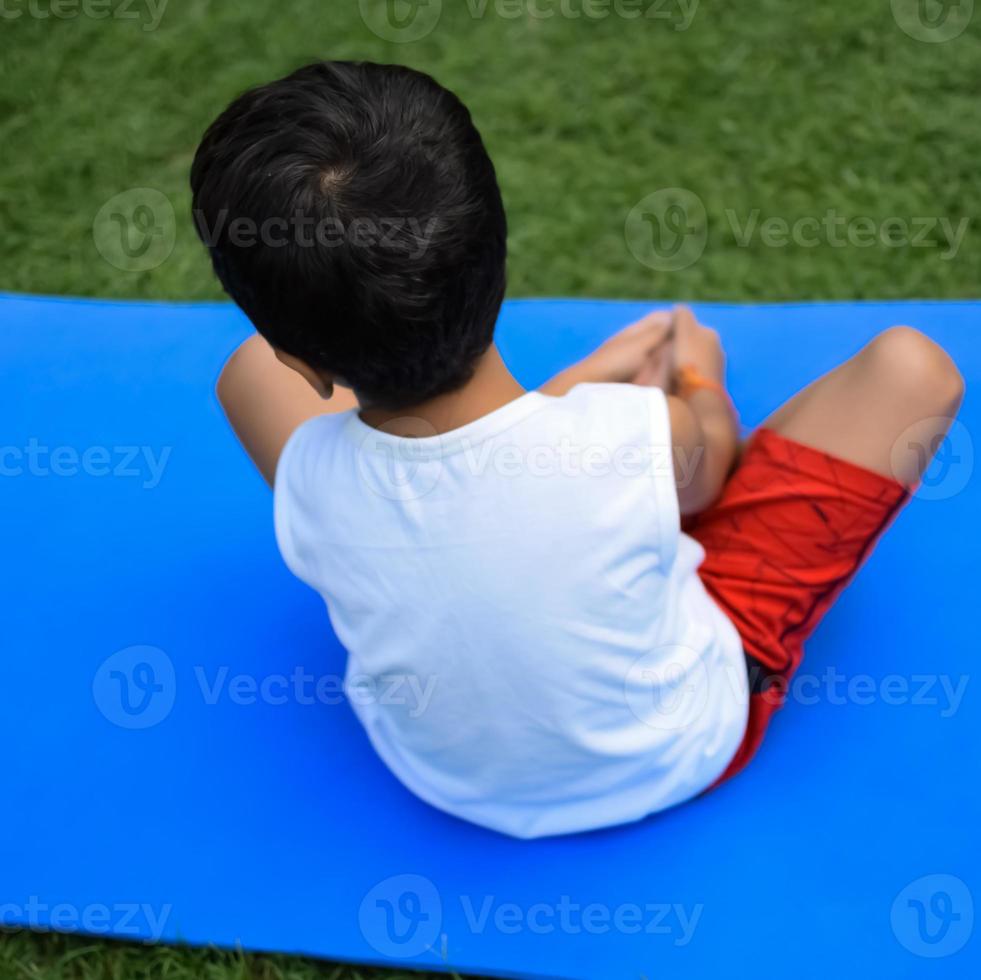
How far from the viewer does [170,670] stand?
1690 mm

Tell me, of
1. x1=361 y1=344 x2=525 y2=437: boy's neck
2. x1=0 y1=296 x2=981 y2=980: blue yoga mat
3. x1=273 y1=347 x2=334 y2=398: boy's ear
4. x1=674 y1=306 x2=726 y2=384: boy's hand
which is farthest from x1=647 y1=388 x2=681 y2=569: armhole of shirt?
x1=674 y1=306 x2=726 y2=384: boy's hand

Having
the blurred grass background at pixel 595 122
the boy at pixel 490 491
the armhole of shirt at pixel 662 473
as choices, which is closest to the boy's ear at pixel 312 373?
the boy at pixel 490 491

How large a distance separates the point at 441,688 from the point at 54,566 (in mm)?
924

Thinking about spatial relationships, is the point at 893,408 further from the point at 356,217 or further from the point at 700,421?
the point at 356,217

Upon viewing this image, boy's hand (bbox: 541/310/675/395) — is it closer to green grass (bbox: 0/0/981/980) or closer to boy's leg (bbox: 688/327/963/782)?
boy's leg (bbox: 688/327/963/782)

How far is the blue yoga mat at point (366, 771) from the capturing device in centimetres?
142

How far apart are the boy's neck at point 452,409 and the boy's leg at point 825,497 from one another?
0.46 meters

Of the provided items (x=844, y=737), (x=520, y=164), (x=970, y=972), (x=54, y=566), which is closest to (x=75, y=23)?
(x=520, y=164)

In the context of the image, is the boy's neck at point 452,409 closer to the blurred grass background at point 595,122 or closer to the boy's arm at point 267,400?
the boy's arm at point 267,400

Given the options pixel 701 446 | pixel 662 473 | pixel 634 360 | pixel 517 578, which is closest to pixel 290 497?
pixel 517 578

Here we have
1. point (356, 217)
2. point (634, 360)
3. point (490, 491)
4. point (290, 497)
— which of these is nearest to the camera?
point (356, 217)

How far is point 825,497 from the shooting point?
4.48 ft

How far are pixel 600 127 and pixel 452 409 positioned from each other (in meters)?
1.59

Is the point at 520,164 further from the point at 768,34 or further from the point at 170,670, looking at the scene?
the point at 170,670
